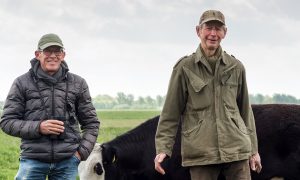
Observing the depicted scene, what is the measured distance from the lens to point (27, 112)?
587 centimetres

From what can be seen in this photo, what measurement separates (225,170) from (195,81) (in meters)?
0.94

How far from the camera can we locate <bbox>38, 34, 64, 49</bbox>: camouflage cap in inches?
229

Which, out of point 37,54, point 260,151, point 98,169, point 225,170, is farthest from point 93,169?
point 225,170

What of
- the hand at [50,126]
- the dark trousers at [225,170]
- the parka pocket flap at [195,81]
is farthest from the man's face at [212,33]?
→ the hand at [50,126]

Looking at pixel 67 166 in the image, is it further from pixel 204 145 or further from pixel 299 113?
pixel 299 113

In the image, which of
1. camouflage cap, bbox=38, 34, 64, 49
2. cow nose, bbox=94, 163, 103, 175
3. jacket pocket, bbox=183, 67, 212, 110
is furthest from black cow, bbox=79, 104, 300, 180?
camouflage cap, bbox=38, 34, 64, 49

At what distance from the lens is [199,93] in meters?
5.38

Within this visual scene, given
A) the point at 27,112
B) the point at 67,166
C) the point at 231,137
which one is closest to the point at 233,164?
the point at 231,137

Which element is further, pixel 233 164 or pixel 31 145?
pixel 31 145

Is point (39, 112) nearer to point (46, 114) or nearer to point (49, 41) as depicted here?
point (46, 114)

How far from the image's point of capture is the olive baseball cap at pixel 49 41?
582 cm

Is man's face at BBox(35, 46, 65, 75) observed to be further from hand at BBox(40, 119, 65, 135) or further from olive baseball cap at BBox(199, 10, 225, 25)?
olive baseball cap at BBox(199, 10, 225, 25)

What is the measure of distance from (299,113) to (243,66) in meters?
2.85

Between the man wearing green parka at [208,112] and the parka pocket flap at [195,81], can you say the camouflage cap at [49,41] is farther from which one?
the parka pocket flap at [195,81]
